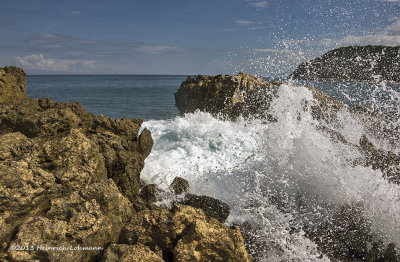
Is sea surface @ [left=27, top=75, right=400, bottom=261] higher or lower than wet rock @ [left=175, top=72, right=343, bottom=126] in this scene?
lower

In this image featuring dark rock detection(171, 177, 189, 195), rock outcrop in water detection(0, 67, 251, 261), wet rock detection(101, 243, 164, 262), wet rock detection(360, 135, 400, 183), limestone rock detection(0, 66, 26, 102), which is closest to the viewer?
wet rock detection(101, 243, 164, 262)

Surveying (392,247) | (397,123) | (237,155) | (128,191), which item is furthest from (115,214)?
(397,123)

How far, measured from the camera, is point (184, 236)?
3229 mm

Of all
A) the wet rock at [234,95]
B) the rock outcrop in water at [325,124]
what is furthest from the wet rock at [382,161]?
the wet rock at [234,95]

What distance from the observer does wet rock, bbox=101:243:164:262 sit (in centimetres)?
289

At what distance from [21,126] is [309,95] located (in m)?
11.8

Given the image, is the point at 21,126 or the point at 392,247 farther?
the point at 21,126

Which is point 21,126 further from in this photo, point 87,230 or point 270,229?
point 270,229

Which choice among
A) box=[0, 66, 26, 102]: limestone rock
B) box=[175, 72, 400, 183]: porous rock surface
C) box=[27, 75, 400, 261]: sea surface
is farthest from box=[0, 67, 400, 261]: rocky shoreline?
box=[175, 72, 400, 183]: porous rock surface

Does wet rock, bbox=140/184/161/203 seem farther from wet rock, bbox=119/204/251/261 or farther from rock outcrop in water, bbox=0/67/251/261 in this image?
wet rock, bbox=119/204/251/261

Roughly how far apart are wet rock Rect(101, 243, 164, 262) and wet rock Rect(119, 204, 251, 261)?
0.25 metres

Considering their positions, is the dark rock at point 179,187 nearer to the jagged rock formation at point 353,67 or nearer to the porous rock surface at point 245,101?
the porous rock surface at point 245,101

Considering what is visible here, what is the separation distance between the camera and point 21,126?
564cm

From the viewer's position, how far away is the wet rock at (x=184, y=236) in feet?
10.3
